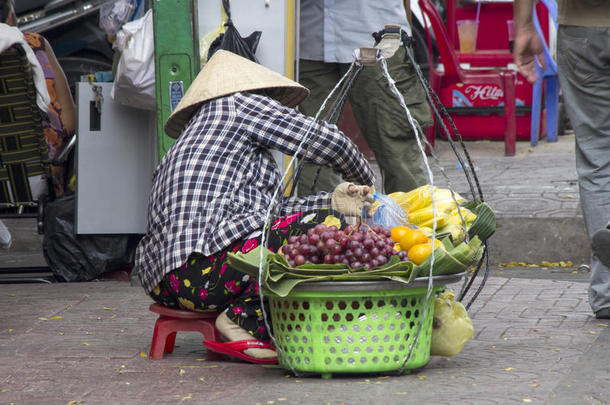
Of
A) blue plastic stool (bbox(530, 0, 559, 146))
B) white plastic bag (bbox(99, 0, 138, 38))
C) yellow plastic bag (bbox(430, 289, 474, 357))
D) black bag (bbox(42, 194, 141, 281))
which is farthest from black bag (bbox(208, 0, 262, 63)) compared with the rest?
blue plastic stool (bbox(530, 0, 559, 146))

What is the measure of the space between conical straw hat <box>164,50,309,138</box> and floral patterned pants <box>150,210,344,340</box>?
21.8 inches

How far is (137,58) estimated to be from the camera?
5.29 m

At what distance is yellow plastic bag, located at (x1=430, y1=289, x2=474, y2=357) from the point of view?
352 centimetres

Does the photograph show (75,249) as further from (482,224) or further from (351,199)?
(482,224)

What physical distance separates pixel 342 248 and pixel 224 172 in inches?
25.7

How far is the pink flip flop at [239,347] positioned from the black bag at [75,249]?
95.7 inches

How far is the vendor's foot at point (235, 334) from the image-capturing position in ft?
11.5

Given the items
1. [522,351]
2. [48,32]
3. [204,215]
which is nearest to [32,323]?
[204,215]

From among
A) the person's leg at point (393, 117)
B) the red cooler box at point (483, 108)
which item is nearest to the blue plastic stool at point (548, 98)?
the red cooler box at point (483, 108)

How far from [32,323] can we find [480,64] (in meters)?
6.59

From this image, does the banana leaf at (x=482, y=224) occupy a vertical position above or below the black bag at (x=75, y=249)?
above

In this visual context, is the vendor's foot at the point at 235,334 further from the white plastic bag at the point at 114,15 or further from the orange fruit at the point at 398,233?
the white plastic bag at the point at 114,15

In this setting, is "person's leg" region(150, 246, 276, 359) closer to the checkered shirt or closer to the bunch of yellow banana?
the checkered shirt

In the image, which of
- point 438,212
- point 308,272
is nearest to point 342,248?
point 308,272
